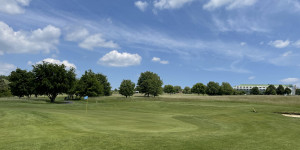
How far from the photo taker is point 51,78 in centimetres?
5600

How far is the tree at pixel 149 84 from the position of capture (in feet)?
338

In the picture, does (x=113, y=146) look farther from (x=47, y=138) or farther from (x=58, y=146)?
(x=47, y=138)

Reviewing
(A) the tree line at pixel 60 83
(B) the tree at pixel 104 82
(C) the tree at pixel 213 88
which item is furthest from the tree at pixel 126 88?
(C) the tree at pixel 213 88

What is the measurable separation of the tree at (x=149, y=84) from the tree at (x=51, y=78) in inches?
1957

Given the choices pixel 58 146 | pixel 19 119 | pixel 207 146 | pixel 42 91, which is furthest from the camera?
pixel 42 91

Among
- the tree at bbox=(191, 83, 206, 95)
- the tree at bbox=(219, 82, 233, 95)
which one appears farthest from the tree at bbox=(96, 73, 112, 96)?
the tree at bbox=(219, 82, 233, 95)

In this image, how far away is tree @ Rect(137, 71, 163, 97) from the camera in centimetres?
10295

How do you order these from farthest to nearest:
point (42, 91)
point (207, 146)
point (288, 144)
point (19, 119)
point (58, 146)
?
point (42, 91)
point (19, 119)
point (288, 144)
point (207, 146)
point (58, 146)

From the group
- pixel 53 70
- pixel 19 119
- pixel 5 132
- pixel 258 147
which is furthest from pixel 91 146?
pixel 53 70

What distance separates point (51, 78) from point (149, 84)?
5354 centimetres

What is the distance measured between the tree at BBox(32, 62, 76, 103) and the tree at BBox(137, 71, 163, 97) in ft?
163

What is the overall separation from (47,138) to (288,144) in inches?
526

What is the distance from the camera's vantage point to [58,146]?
9531mm

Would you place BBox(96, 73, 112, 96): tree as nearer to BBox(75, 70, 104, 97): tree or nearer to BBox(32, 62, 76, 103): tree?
BBox(75, 70, 104, 97): tree
